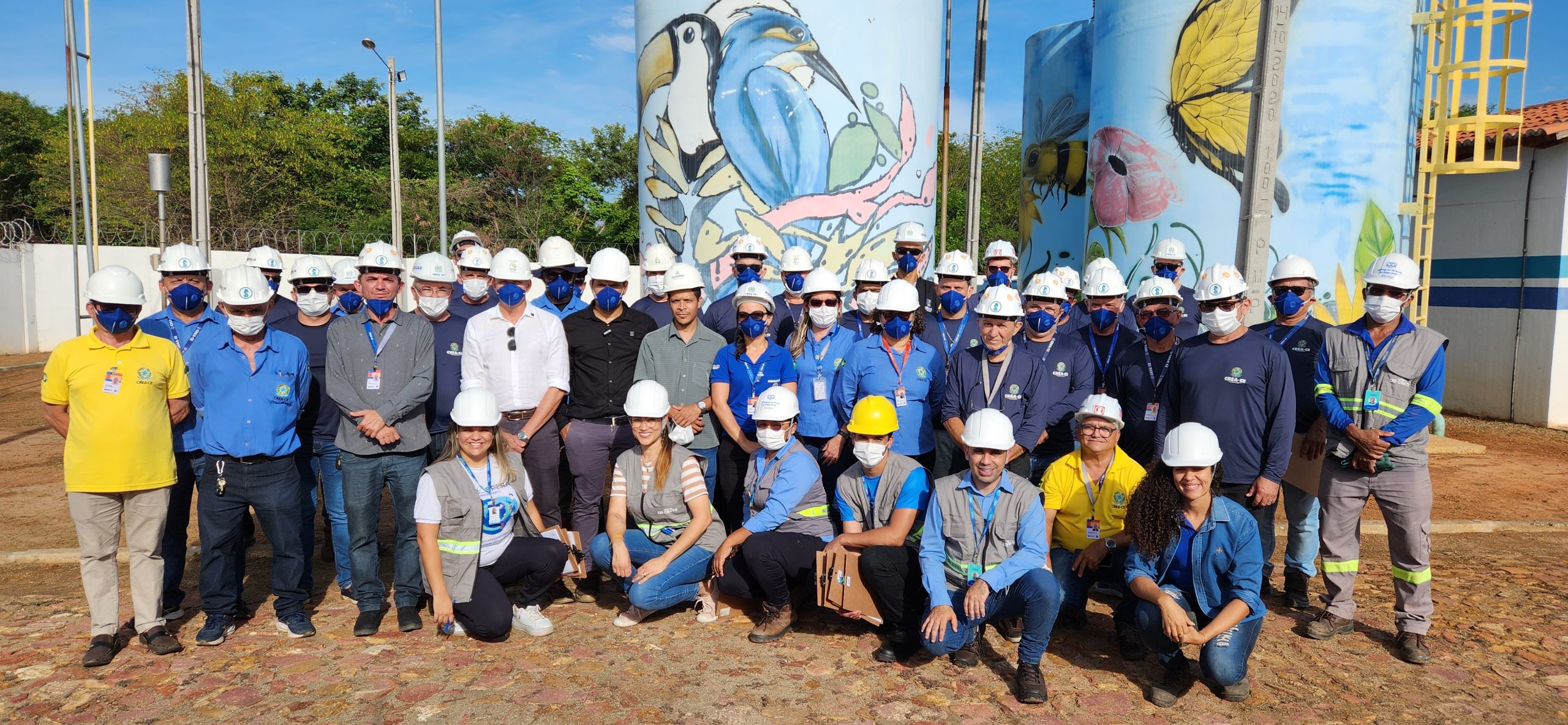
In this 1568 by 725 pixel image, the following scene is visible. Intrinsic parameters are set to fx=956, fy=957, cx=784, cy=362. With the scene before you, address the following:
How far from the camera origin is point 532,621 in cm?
598

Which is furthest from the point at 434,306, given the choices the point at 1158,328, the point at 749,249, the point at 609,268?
the point at 1158,328

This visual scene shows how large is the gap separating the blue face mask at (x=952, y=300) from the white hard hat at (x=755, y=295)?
1342 millimetres

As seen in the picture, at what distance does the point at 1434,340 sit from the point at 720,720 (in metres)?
4.80

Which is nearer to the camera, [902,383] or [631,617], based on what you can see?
[631,617]

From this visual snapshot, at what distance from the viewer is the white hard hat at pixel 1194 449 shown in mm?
4918

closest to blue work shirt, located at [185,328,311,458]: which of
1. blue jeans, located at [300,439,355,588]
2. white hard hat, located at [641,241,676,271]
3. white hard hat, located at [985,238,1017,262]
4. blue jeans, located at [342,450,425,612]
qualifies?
blue jeans, located at [342,450,425,612]

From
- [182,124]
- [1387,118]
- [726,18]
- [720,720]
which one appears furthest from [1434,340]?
[182,124]

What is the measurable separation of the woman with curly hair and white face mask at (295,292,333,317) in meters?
5.70

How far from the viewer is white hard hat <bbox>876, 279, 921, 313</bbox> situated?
661cm

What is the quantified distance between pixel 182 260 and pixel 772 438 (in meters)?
4.34

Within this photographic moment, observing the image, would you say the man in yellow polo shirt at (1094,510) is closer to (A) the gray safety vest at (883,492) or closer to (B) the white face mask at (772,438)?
(A) the gray safety vest at (883,492)

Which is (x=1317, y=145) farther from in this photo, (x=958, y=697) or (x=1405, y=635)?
(x=958, y=697)

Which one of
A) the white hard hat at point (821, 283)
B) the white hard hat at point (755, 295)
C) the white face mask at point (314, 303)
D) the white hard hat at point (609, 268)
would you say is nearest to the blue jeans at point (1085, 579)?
the white hard hat at point (821, 283)

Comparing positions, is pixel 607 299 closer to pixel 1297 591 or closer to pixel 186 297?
pixel 186 297
